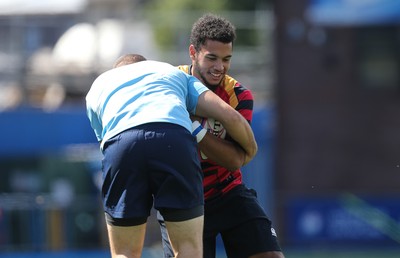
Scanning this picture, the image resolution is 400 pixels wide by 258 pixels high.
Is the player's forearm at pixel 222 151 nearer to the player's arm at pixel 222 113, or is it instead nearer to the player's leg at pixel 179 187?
the player's arm at pixel 222 113

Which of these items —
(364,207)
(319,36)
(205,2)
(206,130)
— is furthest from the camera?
(205,2)

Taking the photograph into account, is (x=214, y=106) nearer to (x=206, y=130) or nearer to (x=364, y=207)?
(x=206, y=130)

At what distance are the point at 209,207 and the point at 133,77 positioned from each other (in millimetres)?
1259

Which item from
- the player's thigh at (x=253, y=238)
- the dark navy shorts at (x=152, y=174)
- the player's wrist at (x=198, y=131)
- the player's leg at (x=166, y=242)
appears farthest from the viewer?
the player's thigh at (x=253, y=238)

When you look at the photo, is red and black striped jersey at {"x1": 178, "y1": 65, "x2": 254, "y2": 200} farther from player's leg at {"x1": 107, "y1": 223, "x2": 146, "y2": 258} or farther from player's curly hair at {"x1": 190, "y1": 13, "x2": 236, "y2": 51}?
player's leg at {"x1": 107, "y1": 223, "x2": 146, "y2": 258}

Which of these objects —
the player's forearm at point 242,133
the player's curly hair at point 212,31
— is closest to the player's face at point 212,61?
the player's curly hair at point 212,31

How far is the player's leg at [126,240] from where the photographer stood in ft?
20.1

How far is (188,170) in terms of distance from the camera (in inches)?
236

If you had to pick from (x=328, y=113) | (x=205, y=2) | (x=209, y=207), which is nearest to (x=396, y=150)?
(x=328, y=113)

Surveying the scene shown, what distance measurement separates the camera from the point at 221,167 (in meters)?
6.89

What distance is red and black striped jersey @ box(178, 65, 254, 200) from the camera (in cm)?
684

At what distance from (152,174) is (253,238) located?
49.3 inches

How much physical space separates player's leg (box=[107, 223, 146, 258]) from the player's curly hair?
122 cm

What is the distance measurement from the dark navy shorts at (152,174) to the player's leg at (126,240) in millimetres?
43
